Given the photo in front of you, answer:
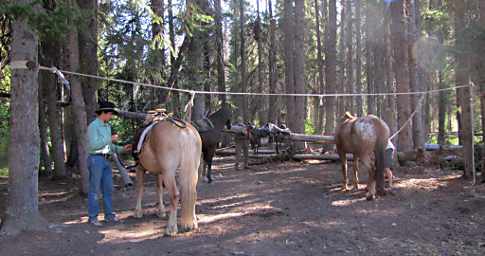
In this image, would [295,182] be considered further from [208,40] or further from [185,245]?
[208,40]

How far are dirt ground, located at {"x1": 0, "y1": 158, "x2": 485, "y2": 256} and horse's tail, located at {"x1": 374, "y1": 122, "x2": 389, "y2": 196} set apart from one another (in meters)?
0.30

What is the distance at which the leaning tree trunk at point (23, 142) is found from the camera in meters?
6.25

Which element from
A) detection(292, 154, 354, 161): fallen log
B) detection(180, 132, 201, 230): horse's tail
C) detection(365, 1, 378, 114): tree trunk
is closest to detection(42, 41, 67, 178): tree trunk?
detection(292, 154, 354, 161): fallen log

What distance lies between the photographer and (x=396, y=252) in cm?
574

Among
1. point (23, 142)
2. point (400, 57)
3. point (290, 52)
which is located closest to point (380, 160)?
point (400, 57)

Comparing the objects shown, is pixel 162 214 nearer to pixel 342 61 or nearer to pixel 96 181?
pixel 96 181

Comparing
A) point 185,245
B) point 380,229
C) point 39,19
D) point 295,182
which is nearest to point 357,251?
point 380,229

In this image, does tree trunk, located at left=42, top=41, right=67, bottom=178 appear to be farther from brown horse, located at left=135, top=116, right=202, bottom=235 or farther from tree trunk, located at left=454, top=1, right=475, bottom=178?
tree trunk, located at left=454, top=1, right=475, bottom=178

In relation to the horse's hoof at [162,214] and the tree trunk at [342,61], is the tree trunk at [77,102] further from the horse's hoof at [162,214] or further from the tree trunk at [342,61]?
the tree trunk at [342,61]

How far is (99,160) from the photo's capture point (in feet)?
23.5

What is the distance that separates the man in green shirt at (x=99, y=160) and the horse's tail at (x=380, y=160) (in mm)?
5335

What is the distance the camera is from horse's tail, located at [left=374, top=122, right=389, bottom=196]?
930cm

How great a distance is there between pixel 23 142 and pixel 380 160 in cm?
667

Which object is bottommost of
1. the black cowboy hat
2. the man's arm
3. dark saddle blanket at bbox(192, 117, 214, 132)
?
the man's arm
